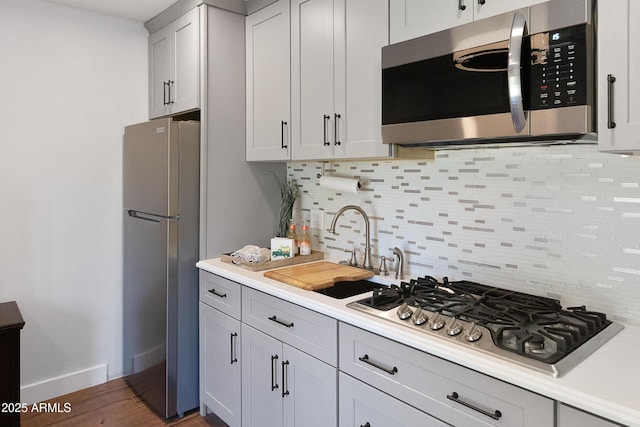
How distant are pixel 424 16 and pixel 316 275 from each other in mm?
1199

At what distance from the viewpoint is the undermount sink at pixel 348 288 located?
72.8 inches

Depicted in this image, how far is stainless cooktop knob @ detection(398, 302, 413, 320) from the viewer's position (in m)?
1.44

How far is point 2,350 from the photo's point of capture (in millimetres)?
2080

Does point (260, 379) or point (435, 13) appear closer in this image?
point (435, 13)

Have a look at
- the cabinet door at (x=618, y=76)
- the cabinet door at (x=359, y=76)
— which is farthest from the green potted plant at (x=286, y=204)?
the cabinet door at (x=618, y=76)

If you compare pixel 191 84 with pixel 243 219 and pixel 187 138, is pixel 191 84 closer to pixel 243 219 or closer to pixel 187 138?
pixel 187 138

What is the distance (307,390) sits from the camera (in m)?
1.74

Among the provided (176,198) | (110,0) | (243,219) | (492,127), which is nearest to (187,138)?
(176,198)

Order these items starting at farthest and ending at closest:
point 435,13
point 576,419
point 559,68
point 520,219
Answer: point 520,219, point 435,13, point 559,68, point 576,419

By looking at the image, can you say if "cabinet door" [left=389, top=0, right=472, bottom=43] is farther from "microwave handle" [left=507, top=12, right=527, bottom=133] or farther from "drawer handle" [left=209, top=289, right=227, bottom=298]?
"drawer handle" [left=209, top=289, right=227, bottom=298]

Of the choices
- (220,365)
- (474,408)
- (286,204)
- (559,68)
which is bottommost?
(220,365)

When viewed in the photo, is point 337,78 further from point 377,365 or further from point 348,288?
point 377,365

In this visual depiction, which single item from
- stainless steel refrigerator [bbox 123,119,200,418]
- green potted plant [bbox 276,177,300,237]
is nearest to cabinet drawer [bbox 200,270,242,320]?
stainless steel refrigerator [bbox 123,119,200,418]

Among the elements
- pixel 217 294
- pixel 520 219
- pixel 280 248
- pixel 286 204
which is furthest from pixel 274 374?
pixel 520 219
